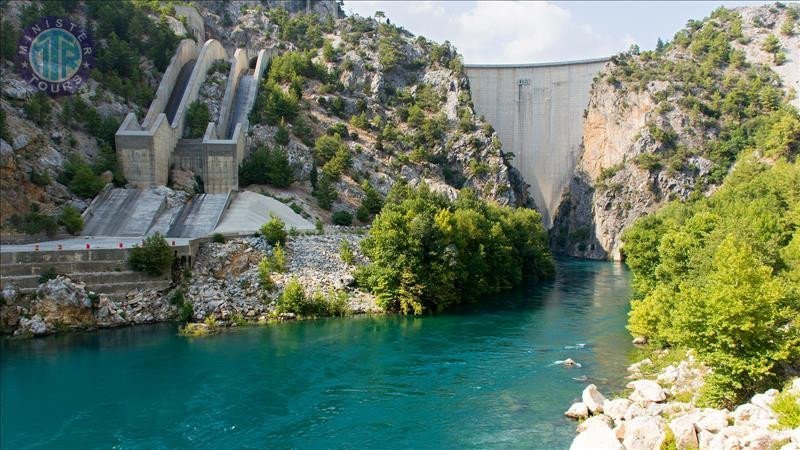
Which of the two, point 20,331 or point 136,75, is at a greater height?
point 136,75

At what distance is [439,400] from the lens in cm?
2181

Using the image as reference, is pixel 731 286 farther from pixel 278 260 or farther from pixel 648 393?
pixel 278 260

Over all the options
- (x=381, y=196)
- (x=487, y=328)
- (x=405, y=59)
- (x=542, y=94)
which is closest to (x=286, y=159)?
(x=381, y=196)

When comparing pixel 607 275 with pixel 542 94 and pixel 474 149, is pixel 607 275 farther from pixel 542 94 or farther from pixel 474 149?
pixel 542 94

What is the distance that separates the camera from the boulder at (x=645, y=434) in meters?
15.8

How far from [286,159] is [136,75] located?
1550cm

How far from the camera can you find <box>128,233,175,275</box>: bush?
109 feet

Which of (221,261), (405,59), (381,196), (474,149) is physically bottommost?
(221,261)

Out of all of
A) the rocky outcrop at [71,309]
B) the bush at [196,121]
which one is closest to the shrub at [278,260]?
the rocky outcrop at [71,309]

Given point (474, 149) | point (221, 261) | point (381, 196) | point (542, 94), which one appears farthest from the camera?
point (542, 94)

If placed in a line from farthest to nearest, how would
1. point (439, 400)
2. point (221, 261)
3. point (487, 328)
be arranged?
point (221, 261) < point (487, 328) < point (439, 400)

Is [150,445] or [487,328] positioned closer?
[150,445]

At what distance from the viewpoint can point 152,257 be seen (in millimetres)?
33469

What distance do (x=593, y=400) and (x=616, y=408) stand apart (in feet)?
3.20
